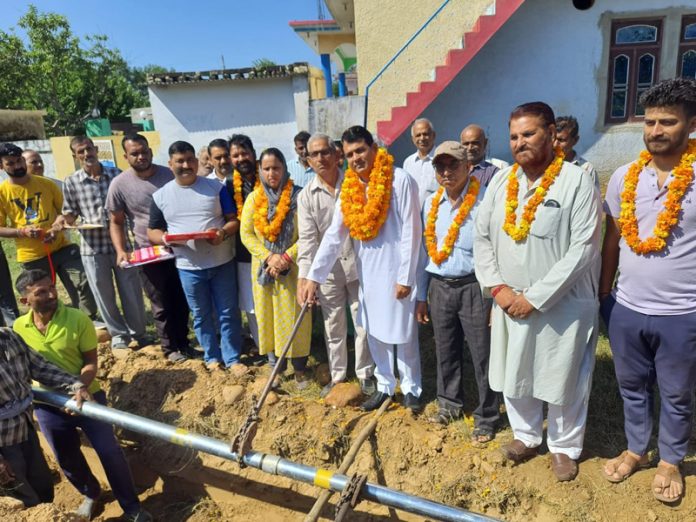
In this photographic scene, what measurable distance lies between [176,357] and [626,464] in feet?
12.6

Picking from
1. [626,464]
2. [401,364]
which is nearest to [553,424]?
[626,464]

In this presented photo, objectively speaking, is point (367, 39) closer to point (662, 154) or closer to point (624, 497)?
point (662, 154)

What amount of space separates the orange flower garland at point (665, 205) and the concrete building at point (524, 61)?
6.41 metres

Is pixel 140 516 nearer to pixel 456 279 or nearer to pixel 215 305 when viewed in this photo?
pixel 215 305

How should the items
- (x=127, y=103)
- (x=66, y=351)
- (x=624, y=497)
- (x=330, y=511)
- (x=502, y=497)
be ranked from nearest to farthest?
(x=624, y=497) < (x=502, y=497) < (x=66, y=351) < (x=330, y=511) < (x=127, y=103)

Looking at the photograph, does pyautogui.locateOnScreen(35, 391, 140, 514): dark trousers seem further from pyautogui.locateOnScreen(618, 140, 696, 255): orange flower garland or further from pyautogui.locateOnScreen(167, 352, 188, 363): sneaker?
pyautogui.locateOnScreen(618, 140, 696, 255): orange flower garland

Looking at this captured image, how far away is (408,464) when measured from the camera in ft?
11.9

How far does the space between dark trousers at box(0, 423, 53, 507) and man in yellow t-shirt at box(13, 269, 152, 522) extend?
0.36ft

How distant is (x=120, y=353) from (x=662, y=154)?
4901mm

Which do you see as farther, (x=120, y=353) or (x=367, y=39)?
(x=367, y=39)

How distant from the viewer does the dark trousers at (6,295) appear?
5484mm

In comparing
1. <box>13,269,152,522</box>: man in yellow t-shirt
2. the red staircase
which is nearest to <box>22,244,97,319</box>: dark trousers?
<box>13,269,152,522</box>: man in yellow t-shirt

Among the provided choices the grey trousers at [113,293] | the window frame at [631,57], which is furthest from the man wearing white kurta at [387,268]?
the window frame at [631,57]

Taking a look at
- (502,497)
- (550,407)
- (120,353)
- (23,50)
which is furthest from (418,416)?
(23,50)
